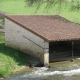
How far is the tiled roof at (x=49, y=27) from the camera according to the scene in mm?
21847

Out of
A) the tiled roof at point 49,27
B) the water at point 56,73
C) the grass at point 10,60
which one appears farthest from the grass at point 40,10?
the water at point 56,73

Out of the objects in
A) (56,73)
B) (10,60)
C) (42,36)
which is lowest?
(56,73)

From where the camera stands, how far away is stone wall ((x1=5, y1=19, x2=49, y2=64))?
21.2m

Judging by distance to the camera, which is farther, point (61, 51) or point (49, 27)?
point (61, 51)

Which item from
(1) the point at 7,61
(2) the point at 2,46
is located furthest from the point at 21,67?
(2) the point at 2,46

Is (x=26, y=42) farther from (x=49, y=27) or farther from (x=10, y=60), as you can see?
(x=49, y=27)

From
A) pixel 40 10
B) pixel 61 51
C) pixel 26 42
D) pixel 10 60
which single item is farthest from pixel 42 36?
pixel 40 10

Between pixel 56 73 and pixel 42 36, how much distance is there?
3101 millimetres

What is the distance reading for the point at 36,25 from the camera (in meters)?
24.3

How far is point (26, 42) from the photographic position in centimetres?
2288

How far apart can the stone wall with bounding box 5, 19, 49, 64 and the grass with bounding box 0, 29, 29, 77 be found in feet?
1.97

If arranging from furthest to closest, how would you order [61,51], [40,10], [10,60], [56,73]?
[40,10] < [61,51] < [10,60] < [56,73]

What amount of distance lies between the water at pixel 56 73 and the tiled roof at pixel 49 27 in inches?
80.0

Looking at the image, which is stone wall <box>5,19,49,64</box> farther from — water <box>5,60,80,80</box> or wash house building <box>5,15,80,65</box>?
water <box>5,60,80,80</box>
